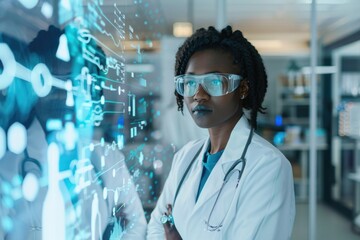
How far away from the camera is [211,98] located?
1158 millimetres

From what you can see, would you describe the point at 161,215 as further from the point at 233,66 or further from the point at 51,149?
the point at 51,149

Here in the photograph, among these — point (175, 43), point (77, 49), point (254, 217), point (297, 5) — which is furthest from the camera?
point (297, 5)

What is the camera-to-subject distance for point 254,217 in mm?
1044

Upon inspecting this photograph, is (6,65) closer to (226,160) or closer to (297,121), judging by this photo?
(226,160)

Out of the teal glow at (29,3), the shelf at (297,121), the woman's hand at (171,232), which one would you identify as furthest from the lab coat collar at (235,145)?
the shelf at (297,121)

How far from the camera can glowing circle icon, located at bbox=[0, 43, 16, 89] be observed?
55cm

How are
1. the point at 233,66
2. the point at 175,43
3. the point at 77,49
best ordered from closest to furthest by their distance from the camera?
1. the point at 77,49
2. the point at 233,66
3. the point at 175,43

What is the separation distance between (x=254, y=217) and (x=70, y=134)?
0.58 m

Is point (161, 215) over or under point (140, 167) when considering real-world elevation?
under

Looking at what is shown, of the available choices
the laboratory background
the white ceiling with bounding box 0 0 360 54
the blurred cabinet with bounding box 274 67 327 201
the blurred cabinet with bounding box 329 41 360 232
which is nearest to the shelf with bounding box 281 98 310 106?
the blurred cabinet with bounding box 274 67 327 201

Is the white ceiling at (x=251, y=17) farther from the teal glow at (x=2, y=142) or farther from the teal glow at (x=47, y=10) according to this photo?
the teal glow at (x=2, y=142)

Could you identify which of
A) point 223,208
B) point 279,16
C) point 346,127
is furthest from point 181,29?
point 346,127

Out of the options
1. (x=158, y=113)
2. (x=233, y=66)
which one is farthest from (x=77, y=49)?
(x=158, y=113)

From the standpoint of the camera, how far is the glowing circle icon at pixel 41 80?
0.62 m
